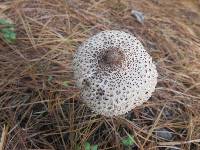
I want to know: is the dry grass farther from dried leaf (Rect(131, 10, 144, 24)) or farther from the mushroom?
the mushroom

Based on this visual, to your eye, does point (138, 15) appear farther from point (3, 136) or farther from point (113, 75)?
point (3, 136)

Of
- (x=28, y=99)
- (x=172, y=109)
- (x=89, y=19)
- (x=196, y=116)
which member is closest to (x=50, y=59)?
(x=28, y=99)

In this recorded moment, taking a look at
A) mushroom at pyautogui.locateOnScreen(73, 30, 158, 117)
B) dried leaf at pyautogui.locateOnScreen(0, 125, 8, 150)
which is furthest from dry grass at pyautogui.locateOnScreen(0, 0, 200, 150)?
mushroom at pyautogui.locateOnScreen(73, 30, 158, 117)

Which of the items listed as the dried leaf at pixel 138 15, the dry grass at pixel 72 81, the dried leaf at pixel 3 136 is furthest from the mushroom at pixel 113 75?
the dried leaf at pixel 138 15

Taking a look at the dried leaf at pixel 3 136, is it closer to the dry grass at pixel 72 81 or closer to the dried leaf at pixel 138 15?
the dry grass at pixel 72 81

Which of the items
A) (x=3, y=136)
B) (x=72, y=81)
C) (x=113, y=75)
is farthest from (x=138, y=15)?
(x=3, y=136)

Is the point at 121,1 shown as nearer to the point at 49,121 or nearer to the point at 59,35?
the point at 59,35
